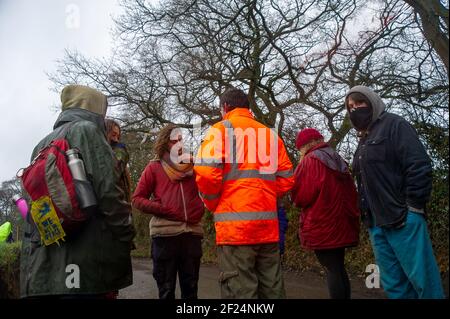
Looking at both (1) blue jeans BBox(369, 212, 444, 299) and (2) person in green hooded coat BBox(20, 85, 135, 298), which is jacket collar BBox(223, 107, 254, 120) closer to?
(2) person in green hooded coat BBox(20, 85, 135, 298)

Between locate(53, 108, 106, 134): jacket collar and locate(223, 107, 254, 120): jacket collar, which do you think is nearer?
locate(53, 108, 106, 134): jacket collar

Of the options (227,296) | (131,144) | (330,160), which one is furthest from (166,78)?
(227,296)

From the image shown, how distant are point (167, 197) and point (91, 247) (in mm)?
1357

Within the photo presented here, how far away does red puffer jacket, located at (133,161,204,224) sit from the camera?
3.70 metres

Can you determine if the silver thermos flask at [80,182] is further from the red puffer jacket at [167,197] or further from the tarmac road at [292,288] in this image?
the tarmac road at [292,288]

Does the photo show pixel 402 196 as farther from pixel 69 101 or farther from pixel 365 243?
pixel 365 243

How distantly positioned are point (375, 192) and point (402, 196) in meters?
0.19

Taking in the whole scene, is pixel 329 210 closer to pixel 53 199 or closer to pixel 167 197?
pixel 167 197

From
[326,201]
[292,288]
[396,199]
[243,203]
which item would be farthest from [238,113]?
[292,288]

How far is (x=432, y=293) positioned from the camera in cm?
252

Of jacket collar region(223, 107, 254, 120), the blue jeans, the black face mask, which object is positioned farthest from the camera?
jacket collar region(223, 107, 254, 120)

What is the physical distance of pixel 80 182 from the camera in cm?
239

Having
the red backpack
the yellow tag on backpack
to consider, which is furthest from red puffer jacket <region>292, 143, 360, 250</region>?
the yellow tag on backpack

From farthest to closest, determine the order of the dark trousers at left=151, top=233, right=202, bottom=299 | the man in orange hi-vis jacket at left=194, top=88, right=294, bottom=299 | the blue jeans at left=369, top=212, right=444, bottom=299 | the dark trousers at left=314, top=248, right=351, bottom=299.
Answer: the dark trousers at left=151, top=233, right=202, bottom=299 → the dark trousers at left=314, top=248, right=351, bottom=299 → the man in orange hi-vis jacket at left=194, top=88, right=294, bottom=299 → the blue jeans at left=369, top=212, right=444, bottom=299
